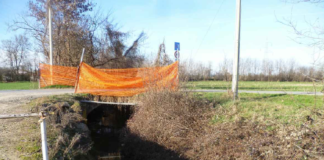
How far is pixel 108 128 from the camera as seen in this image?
9852 millimetres

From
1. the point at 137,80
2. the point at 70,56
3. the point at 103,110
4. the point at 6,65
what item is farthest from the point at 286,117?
the point at 6,65

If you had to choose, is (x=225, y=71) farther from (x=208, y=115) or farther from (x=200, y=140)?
(x=200, y=140)

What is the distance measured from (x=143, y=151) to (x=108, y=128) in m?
3.60

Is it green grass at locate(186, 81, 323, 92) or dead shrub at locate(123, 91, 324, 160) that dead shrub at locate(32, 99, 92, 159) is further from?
green grass at locate(186, 81, 323, 92)

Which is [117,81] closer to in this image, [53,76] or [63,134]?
[63,134]

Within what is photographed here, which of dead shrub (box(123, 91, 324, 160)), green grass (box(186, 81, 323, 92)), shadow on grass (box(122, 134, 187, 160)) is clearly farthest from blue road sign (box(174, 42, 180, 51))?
shadow on grass (box(122, 134, 187, 160))

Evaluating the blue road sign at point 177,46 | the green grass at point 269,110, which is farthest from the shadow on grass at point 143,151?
the blue road sign at point 177,46

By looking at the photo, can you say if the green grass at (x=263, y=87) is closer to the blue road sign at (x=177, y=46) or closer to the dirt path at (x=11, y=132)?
the blue road sign at (x=177, y=46)

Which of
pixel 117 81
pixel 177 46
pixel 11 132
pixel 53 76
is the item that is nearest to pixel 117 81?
pixel 117 81

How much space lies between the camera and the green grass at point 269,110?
18.1 feet

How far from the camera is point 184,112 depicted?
22.2ft

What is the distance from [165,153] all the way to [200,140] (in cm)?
114

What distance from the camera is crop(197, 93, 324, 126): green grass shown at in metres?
5.51

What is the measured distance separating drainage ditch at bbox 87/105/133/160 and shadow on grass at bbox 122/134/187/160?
313 millimetres
